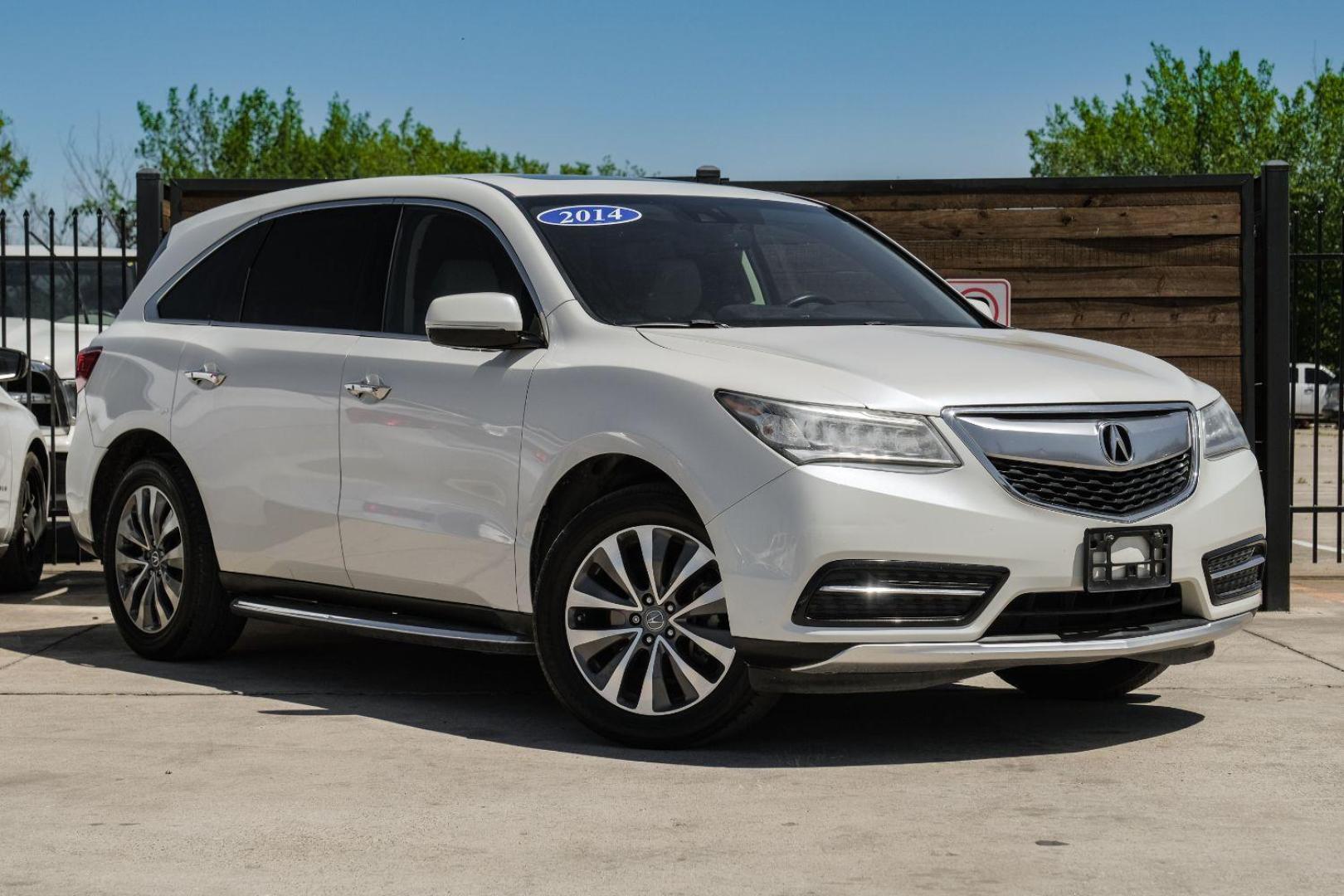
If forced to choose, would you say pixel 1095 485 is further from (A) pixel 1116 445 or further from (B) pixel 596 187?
(B) pixel 596 187

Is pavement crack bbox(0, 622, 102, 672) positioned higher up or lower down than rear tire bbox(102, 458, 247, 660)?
lower down

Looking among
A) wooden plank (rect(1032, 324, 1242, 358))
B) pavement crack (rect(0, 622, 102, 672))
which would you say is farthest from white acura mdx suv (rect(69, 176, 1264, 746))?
wooden plank (rect(1032, 324, 1242, 358))

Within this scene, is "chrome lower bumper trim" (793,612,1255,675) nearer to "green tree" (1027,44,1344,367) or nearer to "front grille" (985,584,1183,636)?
"front grille" (985,584,1183,636)

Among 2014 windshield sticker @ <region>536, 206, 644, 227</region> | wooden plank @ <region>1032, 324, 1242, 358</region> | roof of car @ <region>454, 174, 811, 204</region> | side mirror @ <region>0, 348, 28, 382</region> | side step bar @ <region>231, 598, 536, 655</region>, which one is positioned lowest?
side step bar @ <region>231, 598, 536, 655</region>

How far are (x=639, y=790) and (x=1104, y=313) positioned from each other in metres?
5.74

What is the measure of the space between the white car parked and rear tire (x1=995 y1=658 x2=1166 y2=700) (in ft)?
18.0

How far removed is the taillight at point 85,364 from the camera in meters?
8.15

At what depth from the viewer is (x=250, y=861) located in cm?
451

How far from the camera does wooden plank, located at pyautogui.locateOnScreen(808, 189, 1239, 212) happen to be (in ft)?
33.2

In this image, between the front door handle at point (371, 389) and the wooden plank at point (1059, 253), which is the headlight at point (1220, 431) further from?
the wooden plank at point (1059, 253)

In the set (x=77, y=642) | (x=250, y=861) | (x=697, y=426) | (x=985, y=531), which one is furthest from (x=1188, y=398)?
(x=77, y=642)

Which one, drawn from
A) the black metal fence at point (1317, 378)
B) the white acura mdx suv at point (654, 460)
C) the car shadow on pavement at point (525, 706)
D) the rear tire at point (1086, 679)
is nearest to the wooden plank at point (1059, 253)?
the black metal fence at point (1317, 378)

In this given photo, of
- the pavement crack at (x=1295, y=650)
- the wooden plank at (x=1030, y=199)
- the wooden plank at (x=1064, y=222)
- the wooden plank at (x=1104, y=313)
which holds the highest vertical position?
the wooden plank at (x=1030, y=199)

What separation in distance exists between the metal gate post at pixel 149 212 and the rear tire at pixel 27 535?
127 cm
